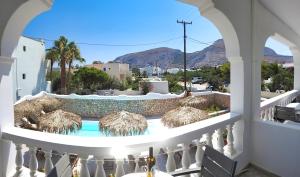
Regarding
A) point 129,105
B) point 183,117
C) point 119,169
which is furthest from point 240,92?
point 129,105

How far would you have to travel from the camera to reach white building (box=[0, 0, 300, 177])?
2.47m

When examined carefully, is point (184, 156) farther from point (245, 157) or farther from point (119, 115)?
point (119, 115)

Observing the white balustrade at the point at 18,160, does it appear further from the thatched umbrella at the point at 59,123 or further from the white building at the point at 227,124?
the thatched umbrella at the point at 59,123

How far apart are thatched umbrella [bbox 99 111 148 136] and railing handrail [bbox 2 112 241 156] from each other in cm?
768

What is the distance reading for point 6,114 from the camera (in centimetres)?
283

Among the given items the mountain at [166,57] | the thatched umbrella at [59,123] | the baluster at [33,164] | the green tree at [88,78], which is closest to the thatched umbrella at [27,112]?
the thatched umbrella at [59,123]

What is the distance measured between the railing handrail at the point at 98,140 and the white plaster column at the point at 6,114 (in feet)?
0.34

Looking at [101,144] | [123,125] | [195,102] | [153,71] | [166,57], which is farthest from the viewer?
[166,57]

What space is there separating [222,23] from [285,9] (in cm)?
136

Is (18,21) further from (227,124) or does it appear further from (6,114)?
(227,124)

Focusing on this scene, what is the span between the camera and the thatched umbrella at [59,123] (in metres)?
10.7

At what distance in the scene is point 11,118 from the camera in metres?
2.94

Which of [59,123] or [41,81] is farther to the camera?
[41,81]

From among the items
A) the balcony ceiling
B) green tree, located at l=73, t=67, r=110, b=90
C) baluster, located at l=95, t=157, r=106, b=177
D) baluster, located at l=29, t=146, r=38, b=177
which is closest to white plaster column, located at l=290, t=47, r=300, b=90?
the balcony ceiling
